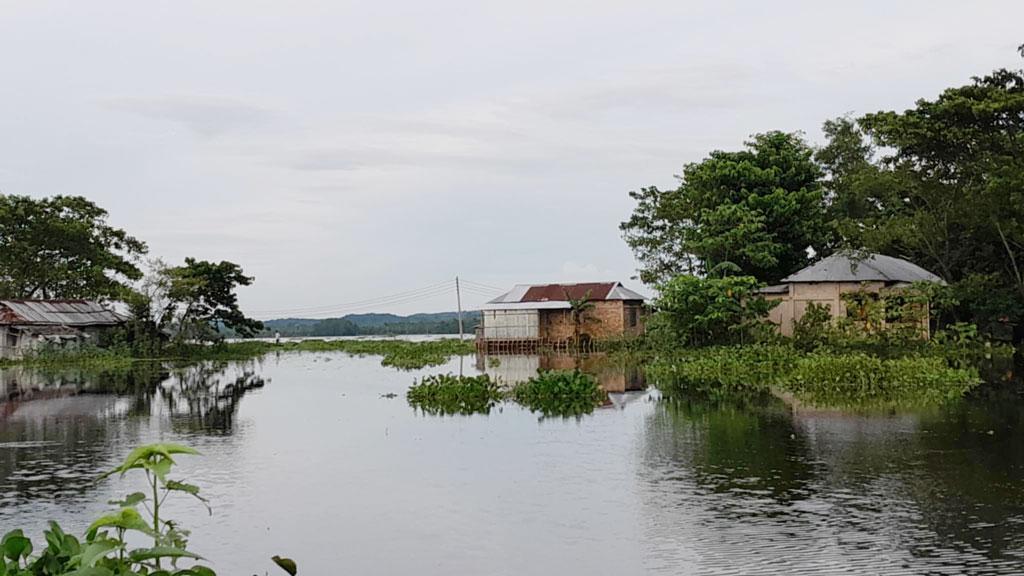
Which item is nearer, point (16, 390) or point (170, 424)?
point (170, 424)

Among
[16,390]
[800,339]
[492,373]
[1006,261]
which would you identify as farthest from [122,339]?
[1006,261]

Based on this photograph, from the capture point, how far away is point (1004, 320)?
37.4 m

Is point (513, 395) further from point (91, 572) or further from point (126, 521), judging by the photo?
point (91, 572)

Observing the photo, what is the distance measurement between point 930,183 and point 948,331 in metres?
6.00

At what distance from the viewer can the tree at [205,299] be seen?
46.5 m

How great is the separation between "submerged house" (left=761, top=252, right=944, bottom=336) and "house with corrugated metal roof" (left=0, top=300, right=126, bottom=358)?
30833 mm

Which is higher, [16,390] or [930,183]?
[930,183]

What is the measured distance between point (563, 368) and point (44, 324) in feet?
80.6

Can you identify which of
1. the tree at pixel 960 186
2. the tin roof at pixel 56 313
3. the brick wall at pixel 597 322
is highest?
the tree at pixel 960 186

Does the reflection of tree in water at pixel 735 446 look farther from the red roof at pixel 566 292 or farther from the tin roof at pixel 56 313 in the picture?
the tin roof at pixel 56 313

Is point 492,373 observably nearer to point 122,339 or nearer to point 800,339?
point 800,339

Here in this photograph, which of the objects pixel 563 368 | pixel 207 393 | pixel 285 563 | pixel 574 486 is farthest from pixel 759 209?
pixel 285 563

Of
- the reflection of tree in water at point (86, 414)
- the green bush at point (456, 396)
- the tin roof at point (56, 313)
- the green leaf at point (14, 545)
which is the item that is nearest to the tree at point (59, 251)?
the tin roof at point (56, 313)

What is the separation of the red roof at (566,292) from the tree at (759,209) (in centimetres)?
627
